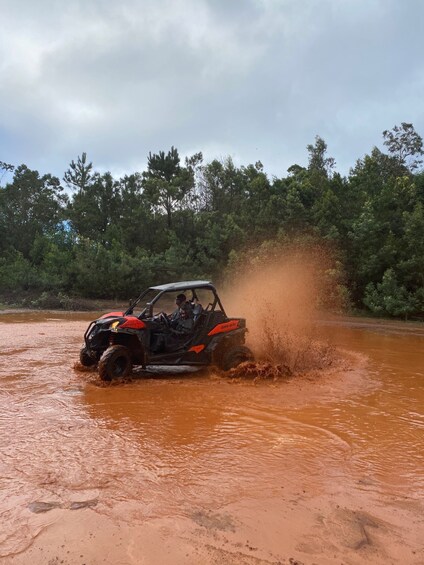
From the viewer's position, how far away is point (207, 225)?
30.6 metres

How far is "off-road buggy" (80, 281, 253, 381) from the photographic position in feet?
25.3

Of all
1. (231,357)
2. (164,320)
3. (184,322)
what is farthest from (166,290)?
(231,357)

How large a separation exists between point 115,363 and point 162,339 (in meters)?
0.92

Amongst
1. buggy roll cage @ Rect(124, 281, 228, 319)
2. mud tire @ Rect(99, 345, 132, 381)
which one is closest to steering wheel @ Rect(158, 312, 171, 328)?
buggy roll cage @ Rect(124, 281, 228, 319)

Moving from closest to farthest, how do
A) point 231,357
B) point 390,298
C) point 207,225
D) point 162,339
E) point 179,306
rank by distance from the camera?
point 162,339, point 179,306, point 231,357, point 390,298, point 207,225

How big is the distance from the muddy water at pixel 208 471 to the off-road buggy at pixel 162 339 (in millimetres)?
415

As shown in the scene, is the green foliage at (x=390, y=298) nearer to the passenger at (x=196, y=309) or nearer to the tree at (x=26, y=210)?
the passenger at (x=196, y=309)

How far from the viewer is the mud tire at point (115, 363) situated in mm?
7504

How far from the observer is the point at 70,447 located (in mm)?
4855

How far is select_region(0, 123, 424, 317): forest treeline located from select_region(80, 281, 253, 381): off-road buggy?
1365cm

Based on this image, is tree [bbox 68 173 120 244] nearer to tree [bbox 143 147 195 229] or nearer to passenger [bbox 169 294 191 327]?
tree [bbox 143 147 195 229]

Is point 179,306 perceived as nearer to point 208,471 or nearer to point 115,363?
point 115,363

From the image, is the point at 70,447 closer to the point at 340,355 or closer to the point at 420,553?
the point at 420,553

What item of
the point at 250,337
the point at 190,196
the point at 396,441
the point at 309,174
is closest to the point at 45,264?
the point at 190,196
